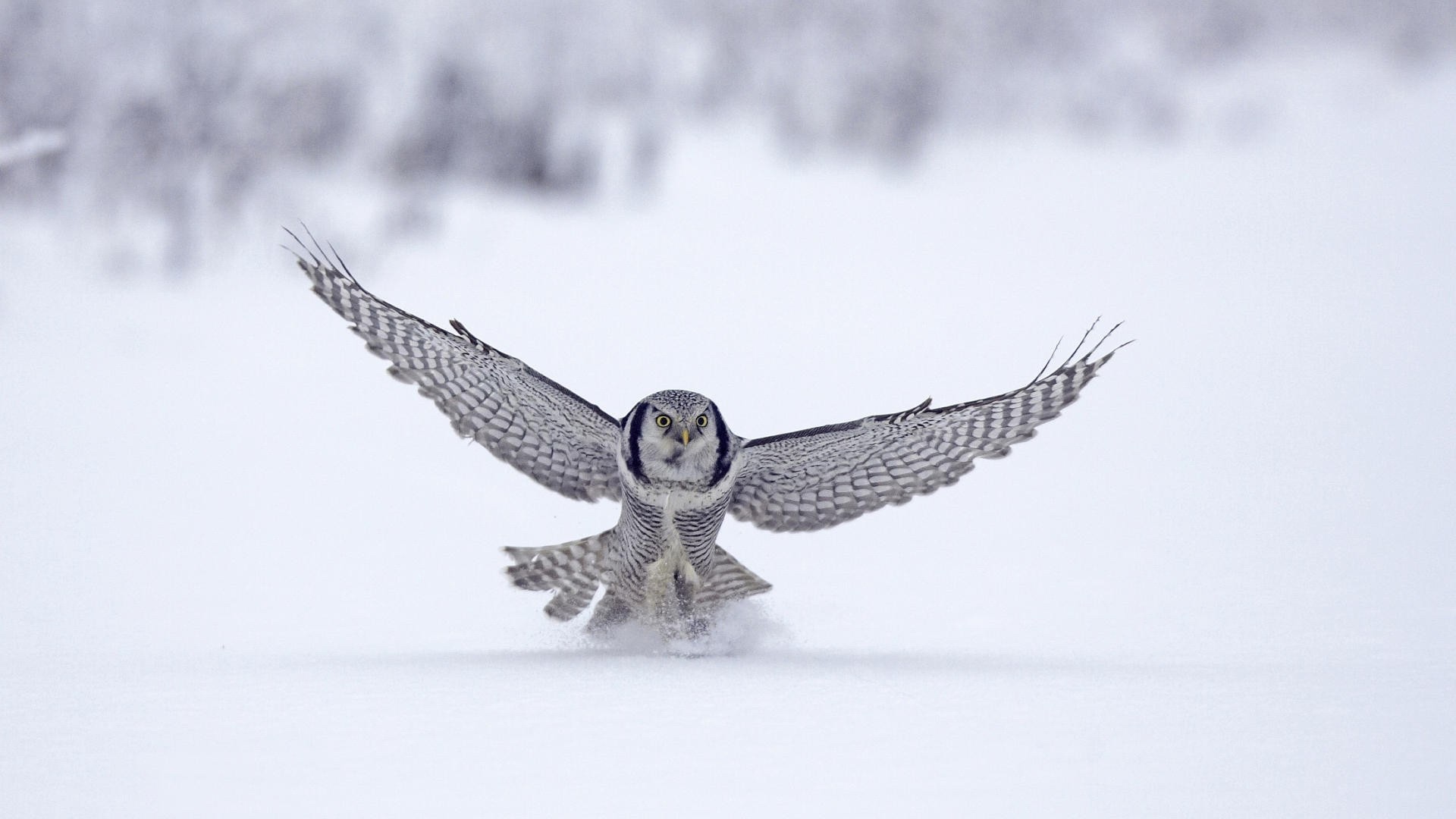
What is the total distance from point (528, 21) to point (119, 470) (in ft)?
28.4

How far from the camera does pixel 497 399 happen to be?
4816mm

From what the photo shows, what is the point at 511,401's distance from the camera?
4.80m

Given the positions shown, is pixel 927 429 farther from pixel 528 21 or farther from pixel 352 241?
pixel 528 21

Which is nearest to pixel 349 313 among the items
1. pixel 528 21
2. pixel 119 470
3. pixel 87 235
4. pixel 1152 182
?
pixel 119 470

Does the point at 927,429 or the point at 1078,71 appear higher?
the point at 1078,71

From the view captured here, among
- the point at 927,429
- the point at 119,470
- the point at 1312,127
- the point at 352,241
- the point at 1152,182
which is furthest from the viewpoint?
the point at 1312,127

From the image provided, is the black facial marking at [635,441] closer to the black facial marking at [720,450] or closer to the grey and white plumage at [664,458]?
the grey and white plumage at [664,458]

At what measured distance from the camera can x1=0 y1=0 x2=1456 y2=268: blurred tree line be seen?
11.6m

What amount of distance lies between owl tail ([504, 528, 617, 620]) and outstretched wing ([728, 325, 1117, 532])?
0.46 m

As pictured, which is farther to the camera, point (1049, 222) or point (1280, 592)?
point (1049, 222)

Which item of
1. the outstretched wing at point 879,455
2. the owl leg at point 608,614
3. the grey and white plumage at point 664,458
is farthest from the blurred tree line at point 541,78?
the outstretched wing at point 879,455

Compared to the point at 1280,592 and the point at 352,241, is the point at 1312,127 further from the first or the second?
the point at 1280,592

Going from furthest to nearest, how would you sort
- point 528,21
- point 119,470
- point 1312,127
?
point 1312,127 → point 528,21 → point 119,470

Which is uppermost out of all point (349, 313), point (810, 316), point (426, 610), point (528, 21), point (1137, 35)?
point (1137, 35)
